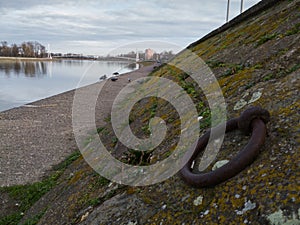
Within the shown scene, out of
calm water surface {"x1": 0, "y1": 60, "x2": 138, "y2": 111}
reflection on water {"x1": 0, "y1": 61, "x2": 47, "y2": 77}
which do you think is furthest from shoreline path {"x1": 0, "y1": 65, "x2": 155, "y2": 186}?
reflection on water {"x1": 0, "y1": 61, "x2": 47, "y2": 77}

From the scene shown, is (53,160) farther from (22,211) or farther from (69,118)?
(69,118)

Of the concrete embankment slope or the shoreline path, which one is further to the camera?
the shoreline path

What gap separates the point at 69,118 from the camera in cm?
1780

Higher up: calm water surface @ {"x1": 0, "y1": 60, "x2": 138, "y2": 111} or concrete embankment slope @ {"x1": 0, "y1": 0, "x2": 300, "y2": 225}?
concrete embankment slope @ {"x1": 0, "y1": 0, "x2": 300, "y2": 225}

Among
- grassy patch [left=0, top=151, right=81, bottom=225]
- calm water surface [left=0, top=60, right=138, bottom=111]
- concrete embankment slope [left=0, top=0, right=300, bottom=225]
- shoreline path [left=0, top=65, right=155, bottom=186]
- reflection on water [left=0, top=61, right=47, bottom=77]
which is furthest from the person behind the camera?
reflection on water [left=0, top=61, right=47, bottom=77]

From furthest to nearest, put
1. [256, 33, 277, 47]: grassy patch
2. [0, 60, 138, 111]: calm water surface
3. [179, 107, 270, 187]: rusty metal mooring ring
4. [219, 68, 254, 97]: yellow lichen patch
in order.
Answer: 1. [0, 60, 138, 111]: calm water surface
2. [256, 33, 277, 47]: grassy patch
3. [219, 68, 254, 97]: yellow lichen patch
4. [179, 107, 270, 187]: rusty metal mooring ring

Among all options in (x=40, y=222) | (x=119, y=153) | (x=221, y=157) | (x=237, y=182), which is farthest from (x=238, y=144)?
(x=40, y=222)

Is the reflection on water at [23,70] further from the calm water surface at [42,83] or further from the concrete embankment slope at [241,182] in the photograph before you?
the concrete embankment slope at [241,182]

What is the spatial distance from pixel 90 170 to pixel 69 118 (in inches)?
512

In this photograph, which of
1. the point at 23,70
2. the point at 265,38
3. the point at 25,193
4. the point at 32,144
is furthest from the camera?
the point at 23,70

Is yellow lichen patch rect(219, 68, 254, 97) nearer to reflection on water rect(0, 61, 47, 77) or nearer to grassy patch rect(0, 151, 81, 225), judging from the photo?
grassy patch rect(0, 151, 81, 225)

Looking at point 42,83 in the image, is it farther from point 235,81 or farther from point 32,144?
point 235,81

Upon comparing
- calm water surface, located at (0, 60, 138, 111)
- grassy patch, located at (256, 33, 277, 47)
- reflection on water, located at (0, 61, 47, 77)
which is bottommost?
reflection on water, located at (0, 61, 47, 77)

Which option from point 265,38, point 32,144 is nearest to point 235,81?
point 265,38
